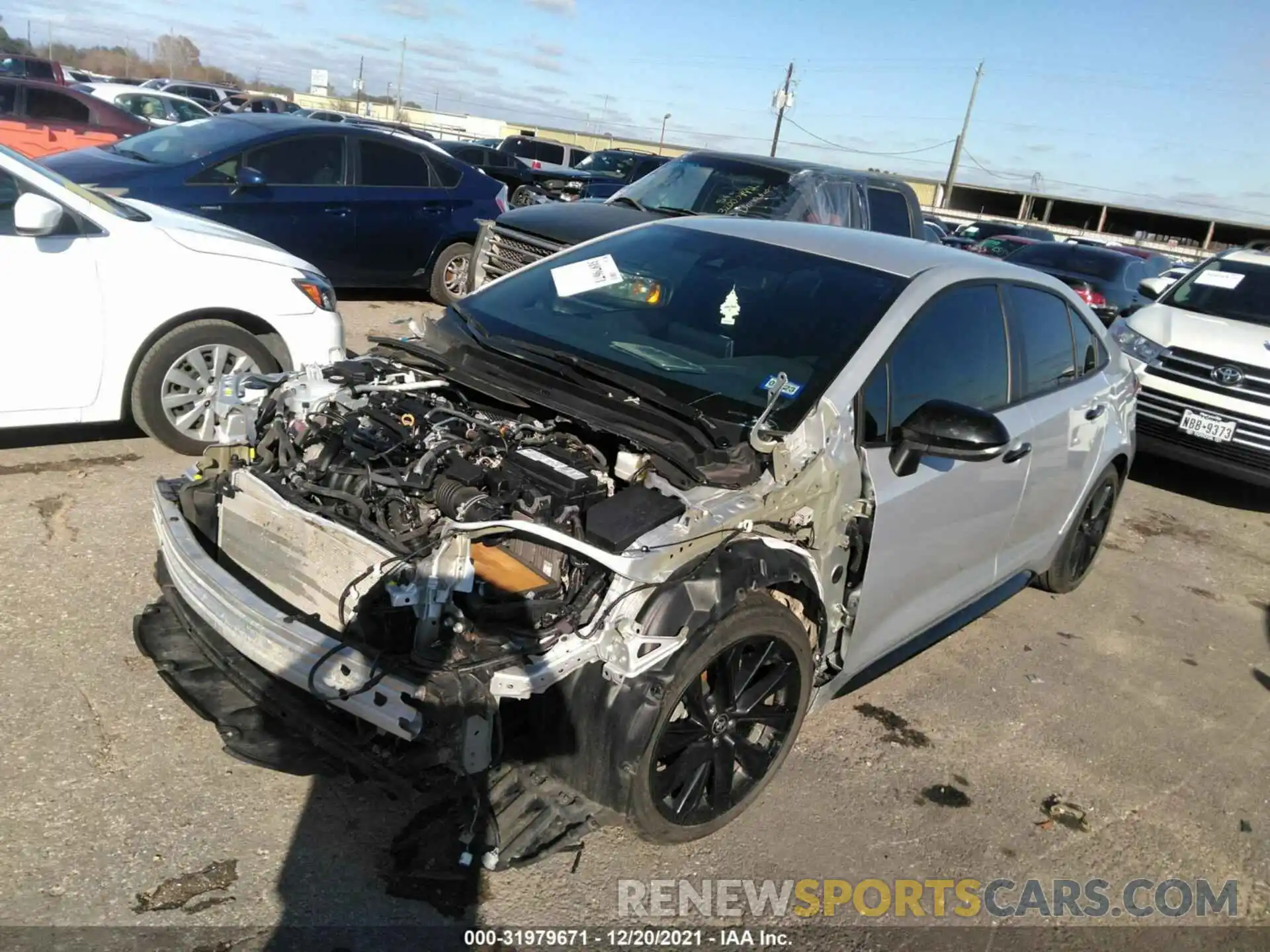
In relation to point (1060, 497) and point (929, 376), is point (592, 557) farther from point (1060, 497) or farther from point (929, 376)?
point (1060, 497)

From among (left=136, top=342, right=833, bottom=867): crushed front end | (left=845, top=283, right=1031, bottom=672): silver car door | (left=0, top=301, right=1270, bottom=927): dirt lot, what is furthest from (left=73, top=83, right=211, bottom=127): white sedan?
(left=845, top=283, right=1031, bottom=672): silver car door

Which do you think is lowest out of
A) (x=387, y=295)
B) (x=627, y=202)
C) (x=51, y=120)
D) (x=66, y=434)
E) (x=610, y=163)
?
(x=66, y=434)

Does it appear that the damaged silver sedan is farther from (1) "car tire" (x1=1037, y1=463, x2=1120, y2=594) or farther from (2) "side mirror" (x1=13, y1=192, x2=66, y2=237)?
(2) "side mirror" (x1=13, y1=192, x2=66, y2=237)

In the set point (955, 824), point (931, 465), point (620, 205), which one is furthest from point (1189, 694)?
point (620, 205)

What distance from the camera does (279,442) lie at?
333 cm

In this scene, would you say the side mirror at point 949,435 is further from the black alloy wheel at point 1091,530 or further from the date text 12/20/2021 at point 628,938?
the black alloy wheel at point 1091,530

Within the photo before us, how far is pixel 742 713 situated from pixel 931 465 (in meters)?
1.14

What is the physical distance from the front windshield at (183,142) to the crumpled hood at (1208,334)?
783 cm

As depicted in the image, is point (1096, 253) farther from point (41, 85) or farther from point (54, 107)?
point (41, 85)

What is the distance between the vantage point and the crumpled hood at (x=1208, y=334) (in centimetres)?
742

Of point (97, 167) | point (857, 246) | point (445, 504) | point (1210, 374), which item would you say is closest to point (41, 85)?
point (97, 167)

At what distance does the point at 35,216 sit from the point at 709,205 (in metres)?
5.31

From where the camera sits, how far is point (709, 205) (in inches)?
331

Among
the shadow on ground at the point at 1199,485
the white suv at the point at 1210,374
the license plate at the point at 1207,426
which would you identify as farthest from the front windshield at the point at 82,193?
the shadow on ground at the point at 1199,485
